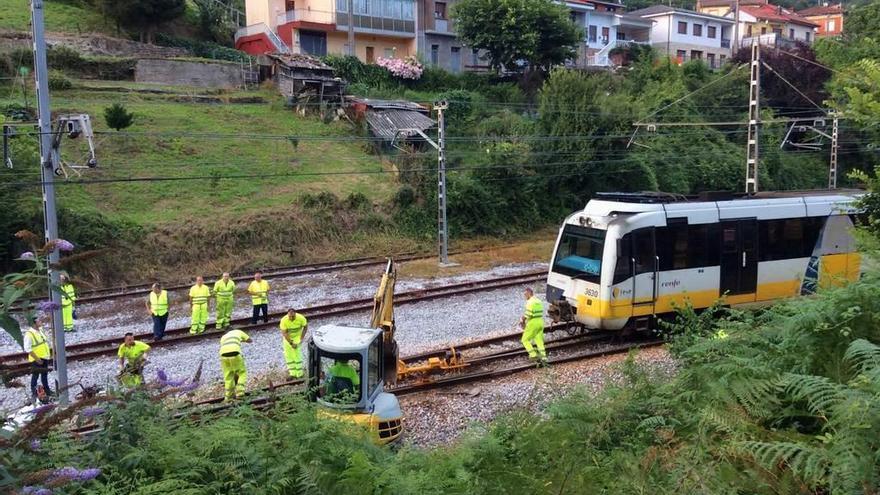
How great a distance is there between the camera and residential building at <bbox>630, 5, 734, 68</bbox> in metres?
61.9

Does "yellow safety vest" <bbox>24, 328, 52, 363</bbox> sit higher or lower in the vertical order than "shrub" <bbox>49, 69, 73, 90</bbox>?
lower

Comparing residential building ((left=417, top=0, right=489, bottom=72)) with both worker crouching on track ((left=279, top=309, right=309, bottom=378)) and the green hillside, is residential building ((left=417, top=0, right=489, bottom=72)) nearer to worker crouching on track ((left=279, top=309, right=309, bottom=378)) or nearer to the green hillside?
the green hillside

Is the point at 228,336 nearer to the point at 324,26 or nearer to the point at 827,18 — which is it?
the point at 324,26

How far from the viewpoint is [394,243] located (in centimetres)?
2752

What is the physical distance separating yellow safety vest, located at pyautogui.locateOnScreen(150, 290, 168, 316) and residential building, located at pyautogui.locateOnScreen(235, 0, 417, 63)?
30834 mm

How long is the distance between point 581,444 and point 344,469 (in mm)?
2232

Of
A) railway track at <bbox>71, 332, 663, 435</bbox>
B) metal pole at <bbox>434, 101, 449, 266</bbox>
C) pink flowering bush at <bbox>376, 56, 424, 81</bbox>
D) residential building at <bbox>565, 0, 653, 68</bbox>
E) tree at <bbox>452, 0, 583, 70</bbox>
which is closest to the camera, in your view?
railway track at <bbox>71, 332, 663, 435</bbox>

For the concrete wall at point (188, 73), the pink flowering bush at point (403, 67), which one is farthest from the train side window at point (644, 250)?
the pink flowering bush at point (403, 67)

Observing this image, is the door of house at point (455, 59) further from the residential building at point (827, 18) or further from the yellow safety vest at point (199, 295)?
the residential building at point (827, 18)

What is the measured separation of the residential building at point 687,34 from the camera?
203 ft

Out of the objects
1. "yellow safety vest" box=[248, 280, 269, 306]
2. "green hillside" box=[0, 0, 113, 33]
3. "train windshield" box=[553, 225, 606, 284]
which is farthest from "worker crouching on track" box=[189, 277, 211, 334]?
"green hillside" box=[0, 0, 113, 33]

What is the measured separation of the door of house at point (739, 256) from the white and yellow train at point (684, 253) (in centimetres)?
2

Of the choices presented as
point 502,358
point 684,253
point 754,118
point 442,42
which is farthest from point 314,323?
point 442,42

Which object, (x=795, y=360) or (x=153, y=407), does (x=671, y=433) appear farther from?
(x=153, y=407)
